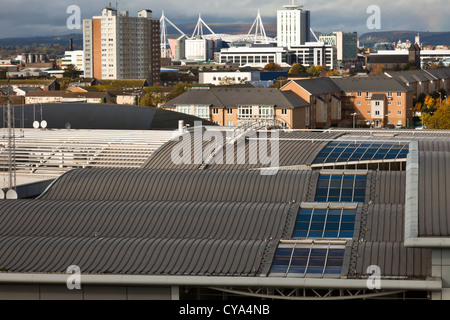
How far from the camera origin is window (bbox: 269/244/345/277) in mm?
16453

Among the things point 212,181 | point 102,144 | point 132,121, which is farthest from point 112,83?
point 212,181

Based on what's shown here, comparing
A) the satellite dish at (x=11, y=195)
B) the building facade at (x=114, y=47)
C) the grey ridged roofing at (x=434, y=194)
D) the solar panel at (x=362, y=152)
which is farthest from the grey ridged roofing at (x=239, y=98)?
A: the building facade at (x=114, y=47)

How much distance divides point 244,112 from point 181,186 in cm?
4812

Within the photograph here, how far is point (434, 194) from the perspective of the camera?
16.5 metres

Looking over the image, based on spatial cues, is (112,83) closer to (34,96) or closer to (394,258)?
(34,96)

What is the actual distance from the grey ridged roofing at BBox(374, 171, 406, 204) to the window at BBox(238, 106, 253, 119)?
160ft

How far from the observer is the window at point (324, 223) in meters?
18.9

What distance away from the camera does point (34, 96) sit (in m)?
94.4

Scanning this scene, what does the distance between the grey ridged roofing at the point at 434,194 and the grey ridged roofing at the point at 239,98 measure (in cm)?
5246

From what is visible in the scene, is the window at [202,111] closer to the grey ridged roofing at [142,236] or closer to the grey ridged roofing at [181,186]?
the grey ridged roofing at [181,186]

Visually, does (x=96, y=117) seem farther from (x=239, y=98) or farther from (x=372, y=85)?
(x=372, y=85)

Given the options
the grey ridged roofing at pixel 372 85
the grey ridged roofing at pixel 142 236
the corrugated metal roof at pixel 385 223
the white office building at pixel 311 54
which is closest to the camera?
the grey ridged roofing at pixel 142 236

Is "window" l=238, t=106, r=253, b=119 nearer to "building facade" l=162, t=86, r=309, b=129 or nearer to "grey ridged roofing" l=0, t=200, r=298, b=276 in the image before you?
"building facade" l=162, t=86, r=309, b=129
